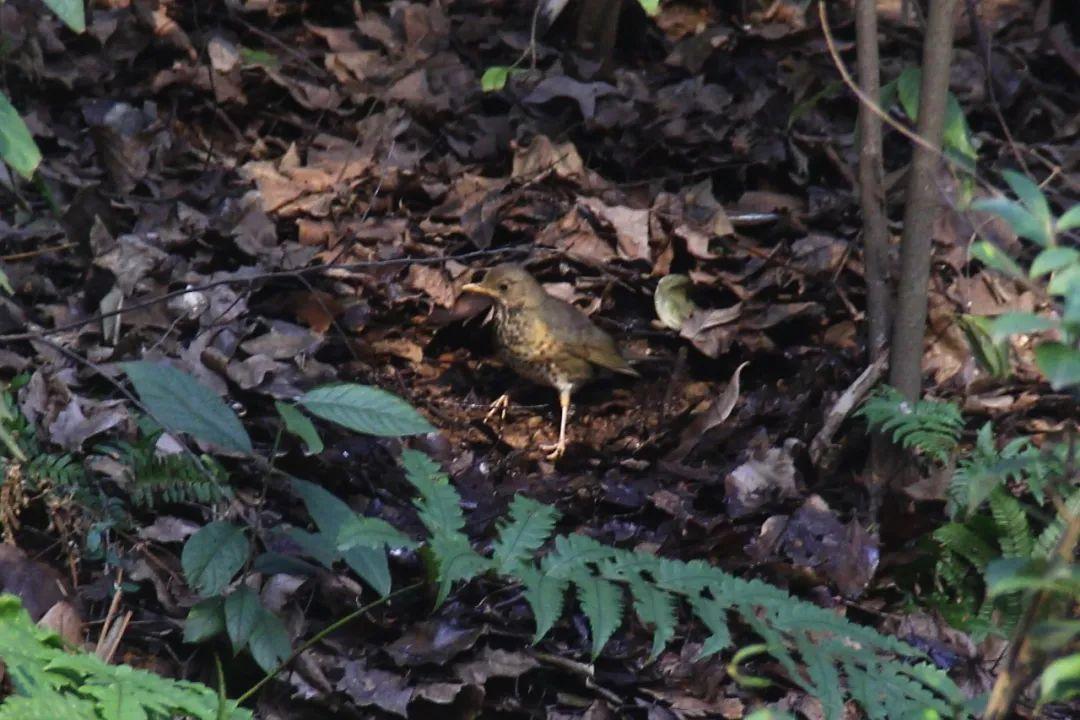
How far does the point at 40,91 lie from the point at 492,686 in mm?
3620

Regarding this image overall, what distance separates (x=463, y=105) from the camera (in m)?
5.91

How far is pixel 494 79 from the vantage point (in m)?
5.72

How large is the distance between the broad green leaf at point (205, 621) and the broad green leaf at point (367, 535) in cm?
42

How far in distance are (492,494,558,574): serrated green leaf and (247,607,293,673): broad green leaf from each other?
0.53 metres

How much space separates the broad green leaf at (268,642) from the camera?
2991mm

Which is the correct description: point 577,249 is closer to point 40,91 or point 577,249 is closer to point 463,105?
point 463,105

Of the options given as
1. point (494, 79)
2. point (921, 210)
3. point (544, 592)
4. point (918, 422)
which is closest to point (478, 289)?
point (494, 79)

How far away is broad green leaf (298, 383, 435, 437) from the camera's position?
9.77ft

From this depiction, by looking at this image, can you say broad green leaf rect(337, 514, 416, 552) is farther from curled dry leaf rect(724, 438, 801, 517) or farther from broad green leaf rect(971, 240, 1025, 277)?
broad green leaf rect(971, 240, 1025, 277)

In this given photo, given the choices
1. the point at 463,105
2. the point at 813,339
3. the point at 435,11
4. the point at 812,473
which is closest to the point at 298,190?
the point at 463,105

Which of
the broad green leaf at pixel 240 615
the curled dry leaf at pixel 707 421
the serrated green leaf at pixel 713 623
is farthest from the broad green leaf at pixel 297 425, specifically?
the curled dry leaf at pixel 707 421

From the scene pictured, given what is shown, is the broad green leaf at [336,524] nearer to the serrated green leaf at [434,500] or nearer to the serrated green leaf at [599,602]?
the serrated green leaf at [434,500]

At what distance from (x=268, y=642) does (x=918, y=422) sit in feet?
5.90

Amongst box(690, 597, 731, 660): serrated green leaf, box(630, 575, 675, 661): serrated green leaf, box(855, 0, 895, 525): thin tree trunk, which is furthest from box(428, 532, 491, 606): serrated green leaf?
box(855, 0, 895, 525): thin tree trunk
